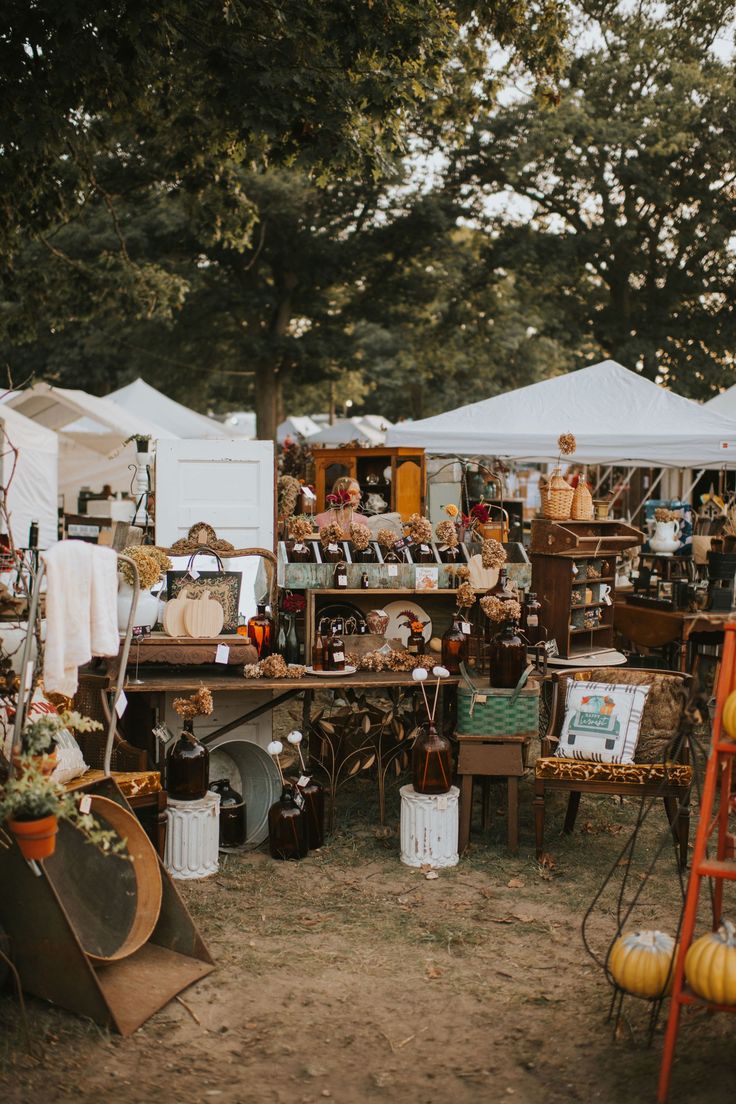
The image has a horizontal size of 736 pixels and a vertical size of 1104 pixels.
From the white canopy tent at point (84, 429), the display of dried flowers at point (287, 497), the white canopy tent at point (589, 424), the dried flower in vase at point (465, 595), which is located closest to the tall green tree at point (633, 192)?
the white canopy tent at point (84, 429)

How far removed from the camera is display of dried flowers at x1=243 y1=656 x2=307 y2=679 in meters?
5.09

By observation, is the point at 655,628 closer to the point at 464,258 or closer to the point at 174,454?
the point at 174,454

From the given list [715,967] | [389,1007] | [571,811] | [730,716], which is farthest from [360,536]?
[715,967]

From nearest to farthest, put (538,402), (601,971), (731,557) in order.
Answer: (601,971) < (731,557) < (538,402)

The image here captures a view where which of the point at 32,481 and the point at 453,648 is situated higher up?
the point at 32,481

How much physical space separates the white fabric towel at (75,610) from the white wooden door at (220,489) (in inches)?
121

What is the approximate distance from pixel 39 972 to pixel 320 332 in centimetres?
1963

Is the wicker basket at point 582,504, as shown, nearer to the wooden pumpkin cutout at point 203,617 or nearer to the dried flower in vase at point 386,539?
the dried flower in vase at point 386,539

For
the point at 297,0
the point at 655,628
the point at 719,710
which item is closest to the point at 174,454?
the point at 297,0

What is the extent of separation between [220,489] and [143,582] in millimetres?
1994

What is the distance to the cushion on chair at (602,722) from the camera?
4996 millimetres

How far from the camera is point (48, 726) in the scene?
10.6ft

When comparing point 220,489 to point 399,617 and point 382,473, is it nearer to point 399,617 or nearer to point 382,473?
point 399,617

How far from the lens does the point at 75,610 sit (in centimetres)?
345
